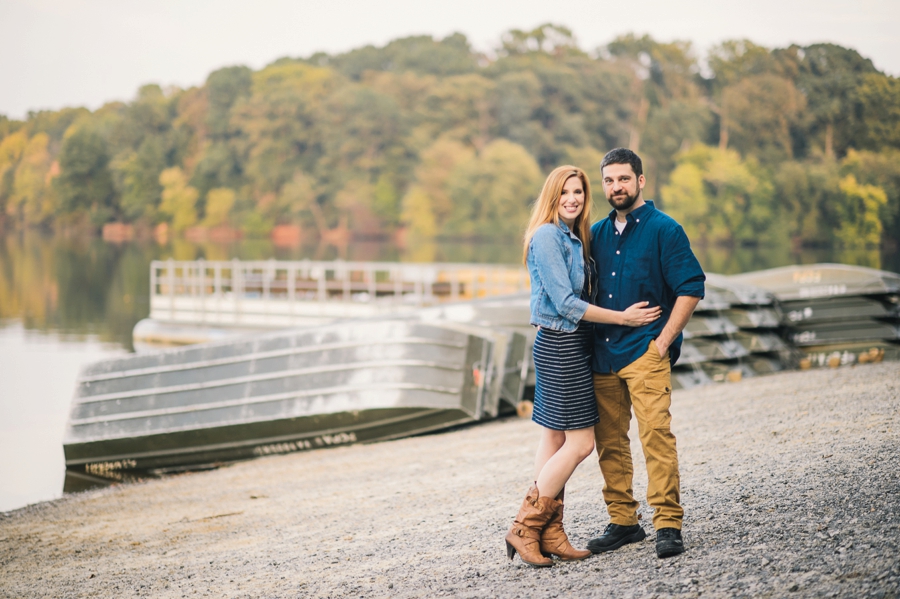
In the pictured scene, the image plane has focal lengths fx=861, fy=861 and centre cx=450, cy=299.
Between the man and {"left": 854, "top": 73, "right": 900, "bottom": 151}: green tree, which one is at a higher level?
{"left": 854, "top": 73, "right": 900, "bottom": 151}: green tree

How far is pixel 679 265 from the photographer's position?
13.0 feet

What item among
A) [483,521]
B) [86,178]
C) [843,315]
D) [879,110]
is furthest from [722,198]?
[86,178]

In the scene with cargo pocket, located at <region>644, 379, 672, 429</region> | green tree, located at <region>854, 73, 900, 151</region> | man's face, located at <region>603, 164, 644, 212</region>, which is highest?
green tree, located at <region>854, 73, 900, 151</region>

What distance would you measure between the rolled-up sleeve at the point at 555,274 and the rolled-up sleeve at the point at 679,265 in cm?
44

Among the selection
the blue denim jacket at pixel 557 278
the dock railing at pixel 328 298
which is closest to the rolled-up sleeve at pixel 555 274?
the blue denim jacket at pixel 557 278

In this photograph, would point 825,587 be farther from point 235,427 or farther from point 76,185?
point 76,185

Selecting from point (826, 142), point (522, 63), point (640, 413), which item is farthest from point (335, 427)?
point (522, 63)

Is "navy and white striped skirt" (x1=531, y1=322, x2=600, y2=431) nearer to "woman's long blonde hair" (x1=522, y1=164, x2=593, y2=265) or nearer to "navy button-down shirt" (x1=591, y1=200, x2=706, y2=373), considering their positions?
"navy button-down shirt" (x1=591, y1=200, x2=706, y2=373)

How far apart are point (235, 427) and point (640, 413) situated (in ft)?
24.6

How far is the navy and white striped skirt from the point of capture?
4.02 m

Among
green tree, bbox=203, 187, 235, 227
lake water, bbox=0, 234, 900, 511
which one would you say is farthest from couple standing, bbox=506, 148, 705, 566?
green tree, bbox=203, 187, 235, 227

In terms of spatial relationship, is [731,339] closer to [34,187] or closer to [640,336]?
[640,336]

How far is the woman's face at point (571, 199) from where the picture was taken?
4035 millimetres

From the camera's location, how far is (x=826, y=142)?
3322cm
